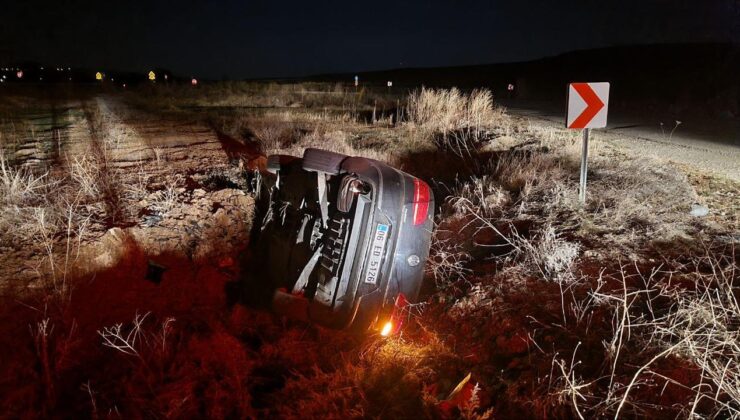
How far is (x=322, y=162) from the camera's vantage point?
376 centimetres

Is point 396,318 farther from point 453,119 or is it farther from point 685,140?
point 685,140

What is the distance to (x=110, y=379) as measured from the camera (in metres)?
3.18

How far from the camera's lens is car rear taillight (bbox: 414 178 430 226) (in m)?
3.49

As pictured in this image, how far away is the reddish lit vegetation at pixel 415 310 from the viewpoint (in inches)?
111

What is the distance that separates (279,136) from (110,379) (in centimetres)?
749

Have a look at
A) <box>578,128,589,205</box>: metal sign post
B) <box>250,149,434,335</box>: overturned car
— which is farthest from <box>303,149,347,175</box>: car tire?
<box>578,128,589,205</box>: metal sign post

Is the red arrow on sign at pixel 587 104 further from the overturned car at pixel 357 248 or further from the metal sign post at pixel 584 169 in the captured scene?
the overturned car at pixel 357 248

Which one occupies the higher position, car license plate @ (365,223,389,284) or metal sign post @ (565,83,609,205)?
metal sign post @ (565,83,609,205)

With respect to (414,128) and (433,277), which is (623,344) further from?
(414,128)

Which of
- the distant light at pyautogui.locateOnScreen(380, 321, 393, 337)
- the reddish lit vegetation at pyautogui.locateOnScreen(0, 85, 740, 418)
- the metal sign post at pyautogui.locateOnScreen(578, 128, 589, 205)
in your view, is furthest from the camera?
the metal sign post at pyautogui.locateOnScreen(578, 128, 589, 205)

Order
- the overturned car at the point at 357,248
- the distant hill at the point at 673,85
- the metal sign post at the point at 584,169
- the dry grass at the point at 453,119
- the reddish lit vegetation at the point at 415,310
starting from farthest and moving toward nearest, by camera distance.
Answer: the distant hill at the point at 673,85
the dry grass at the point at 453,119
the metal sign post at the point at 584,169
the overturned car at the point at 357,248
the reddish lit vegetation at the point at 415,310

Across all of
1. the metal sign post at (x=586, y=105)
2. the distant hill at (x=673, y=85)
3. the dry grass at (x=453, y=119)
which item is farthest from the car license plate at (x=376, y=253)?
the distant hill at (x=673, y=85)

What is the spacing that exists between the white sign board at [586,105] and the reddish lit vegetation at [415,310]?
923 mm

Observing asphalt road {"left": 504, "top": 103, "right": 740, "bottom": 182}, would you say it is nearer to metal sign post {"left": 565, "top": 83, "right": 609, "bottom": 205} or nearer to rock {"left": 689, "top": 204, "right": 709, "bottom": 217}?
rock {"left": 689, "top": 204, "right": 709, "bottom": 217}
